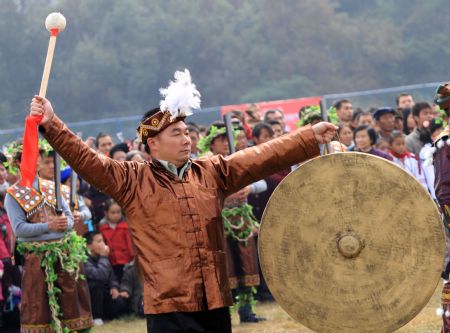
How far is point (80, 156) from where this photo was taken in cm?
599

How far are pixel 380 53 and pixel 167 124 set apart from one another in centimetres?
3717

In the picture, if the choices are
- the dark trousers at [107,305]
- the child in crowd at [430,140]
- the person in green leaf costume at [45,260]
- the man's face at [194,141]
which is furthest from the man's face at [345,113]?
the person in green leaf costume at [45,260]

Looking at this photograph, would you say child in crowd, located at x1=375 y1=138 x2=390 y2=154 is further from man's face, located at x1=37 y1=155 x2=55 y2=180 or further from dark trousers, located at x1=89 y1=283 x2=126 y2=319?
man's face, located at x1=37 y1=155 x2=55 y2=180

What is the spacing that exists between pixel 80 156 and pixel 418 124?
8.87 metres

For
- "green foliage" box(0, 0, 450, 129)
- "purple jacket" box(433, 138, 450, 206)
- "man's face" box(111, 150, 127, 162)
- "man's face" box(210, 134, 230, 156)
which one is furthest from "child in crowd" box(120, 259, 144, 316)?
"green foliage" box(0, 0, 450, 129)

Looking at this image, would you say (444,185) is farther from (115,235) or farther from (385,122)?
(385,122)

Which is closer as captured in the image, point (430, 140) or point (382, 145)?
point (430, 140)

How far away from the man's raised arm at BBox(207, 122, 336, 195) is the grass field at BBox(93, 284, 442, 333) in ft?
12.7

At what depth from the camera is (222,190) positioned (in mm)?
6352

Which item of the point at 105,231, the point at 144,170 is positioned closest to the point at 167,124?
the point at 144,170

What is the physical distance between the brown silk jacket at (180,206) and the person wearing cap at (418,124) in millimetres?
7168

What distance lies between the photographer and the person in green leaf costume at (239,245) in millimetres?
11039

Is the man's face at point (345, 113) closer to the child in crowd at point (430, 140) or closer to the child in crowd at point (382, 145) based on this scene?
the child in crowd at point (382, 145)

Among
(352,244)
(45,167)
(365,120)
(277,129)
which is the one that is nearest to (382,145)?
(277,129)
